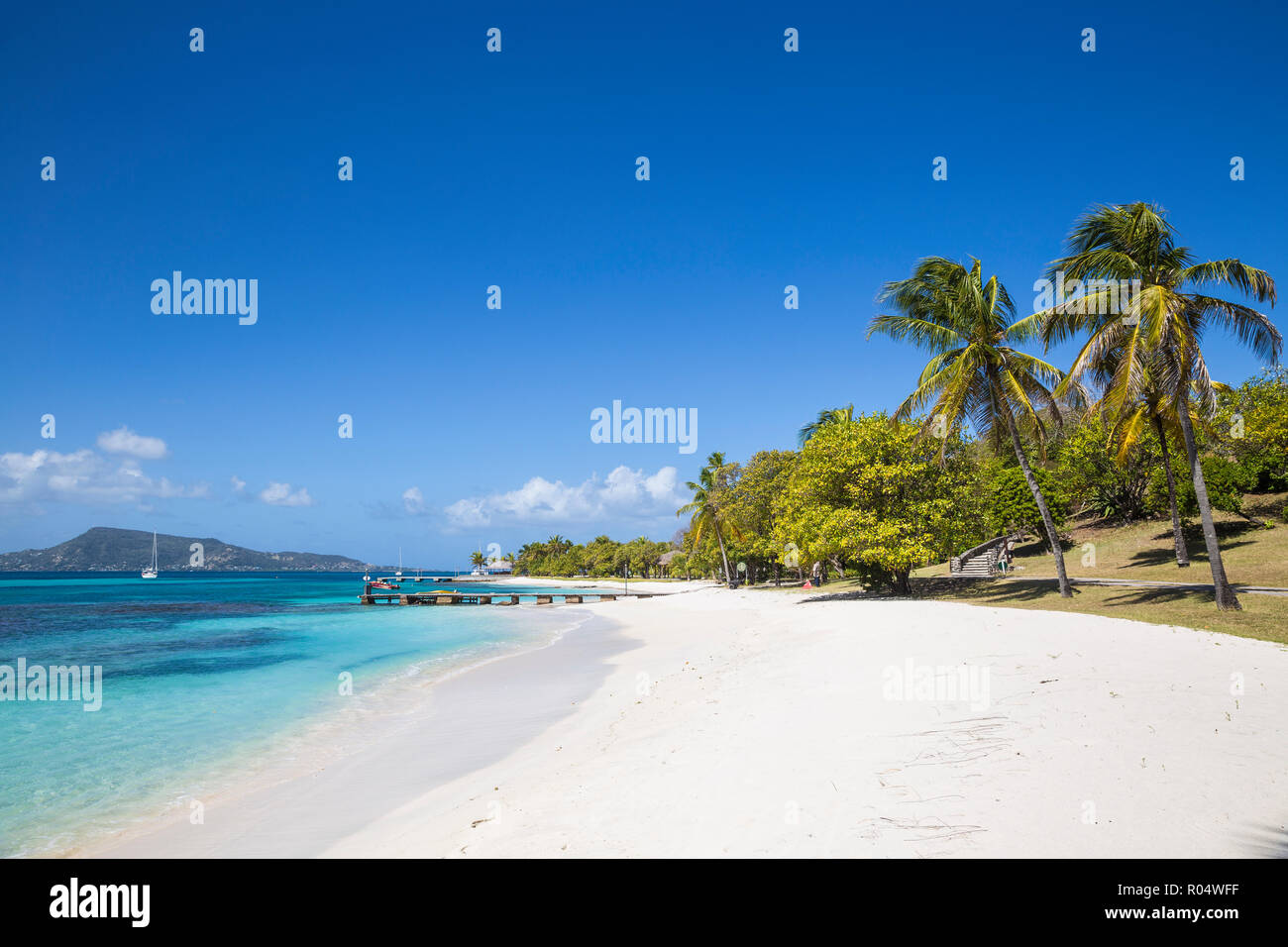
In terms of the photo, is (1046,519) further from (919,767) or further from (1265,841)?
(1265,841)

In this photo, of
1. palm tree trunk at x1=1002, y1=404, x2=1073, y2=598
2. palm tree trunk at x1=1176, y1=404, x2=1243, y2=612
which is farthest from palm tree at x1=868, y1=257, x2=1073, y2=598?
palm tree trunk at x1=1176, y1=404, x2=1243, y2=612

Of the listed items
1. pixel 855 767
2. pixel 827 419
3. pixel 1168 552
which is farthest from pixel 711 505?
pixel 855 767

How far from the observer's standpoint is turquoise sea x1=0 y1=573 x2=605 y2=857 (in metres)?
8.02

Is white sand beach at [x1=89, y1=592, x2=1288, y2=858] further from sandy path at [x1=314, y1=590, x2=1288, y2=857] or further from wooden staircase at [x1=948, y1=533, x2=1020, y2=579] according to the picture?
wooden staircase at [x1=948, y1=533, x2=1020, y2=579]

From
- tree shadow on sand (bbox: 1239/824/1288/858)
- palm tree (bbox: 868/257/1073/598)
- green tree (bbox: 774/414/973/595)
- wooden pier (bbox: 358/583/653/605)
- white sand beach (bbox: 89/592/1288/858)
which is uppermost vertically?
palm tree (bbox: 868/257/1073/598)

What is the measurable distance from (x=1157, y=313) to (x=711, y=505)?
136 ft

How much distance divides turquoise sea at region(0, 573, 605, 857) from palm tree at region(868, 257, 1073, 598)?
1806 centimetres

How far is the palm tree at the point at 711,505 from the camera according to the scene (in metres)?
53.6

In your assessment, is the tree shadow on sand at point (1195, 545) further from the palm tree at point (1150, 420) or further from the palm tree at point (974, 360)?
the palm tree at point (974, 360)

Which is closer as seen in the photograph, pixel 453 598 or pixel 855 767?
pixel 855 767

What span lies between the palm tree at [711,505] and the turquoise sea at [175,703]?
72.1 feet

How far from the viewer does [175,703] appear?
14242 mm
